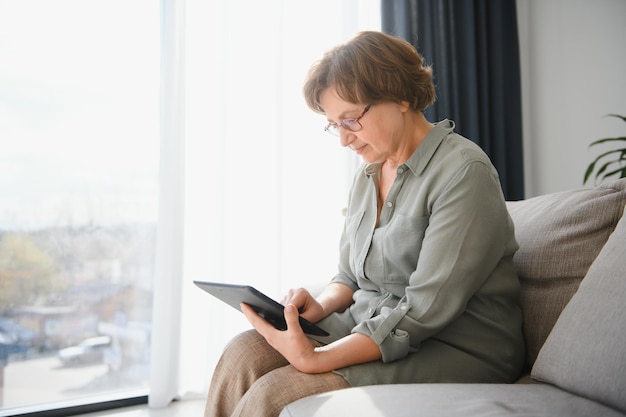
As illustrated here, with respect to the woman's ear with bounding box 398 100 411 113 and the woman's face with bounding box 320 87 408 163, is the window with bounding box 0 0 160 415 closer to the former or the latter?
the woman's face with bounding box 320 87 408 163

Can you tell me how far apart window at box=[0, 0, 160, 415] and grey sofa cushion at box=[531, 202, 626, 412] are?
176 centimetres

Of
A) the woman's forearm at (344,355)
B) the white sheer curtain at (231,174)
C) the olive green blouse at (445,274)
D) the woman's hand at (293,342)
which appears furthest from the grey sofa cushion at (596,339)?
the white sheer curtain at (231,174)

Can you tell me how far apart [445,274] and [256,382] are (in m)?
0.40

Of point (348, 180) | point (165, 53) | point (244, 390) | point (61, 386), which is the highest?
point (165, 53)

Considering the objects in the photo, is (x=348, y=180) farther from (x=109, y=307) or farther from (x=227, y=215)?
(x=109, y=307)

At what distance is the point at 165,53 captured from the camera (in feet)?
6.87

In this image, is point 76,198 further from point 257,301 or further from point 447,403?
point 447,403

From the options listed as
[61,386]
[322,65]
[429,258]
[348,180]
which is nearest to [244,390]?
[429,258]

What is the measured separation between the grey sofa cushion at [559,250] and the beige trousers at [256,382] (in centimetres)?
46

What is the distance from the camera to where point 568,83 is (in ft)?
9.36

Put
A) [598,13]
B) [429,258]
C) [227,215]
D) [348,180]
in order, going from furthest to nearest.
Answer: [598,13]
[348,180]
[227,215]
[429,258]

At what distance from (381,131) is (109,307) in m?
1.52

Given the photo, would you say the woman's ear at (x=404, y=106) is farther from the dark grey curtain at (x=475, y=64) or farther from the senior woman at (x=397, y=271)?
A: the dark grey curtain at (x=475, y=64)

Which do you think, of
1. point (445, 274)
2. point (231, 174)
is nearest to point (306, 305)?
point (445, 274)
